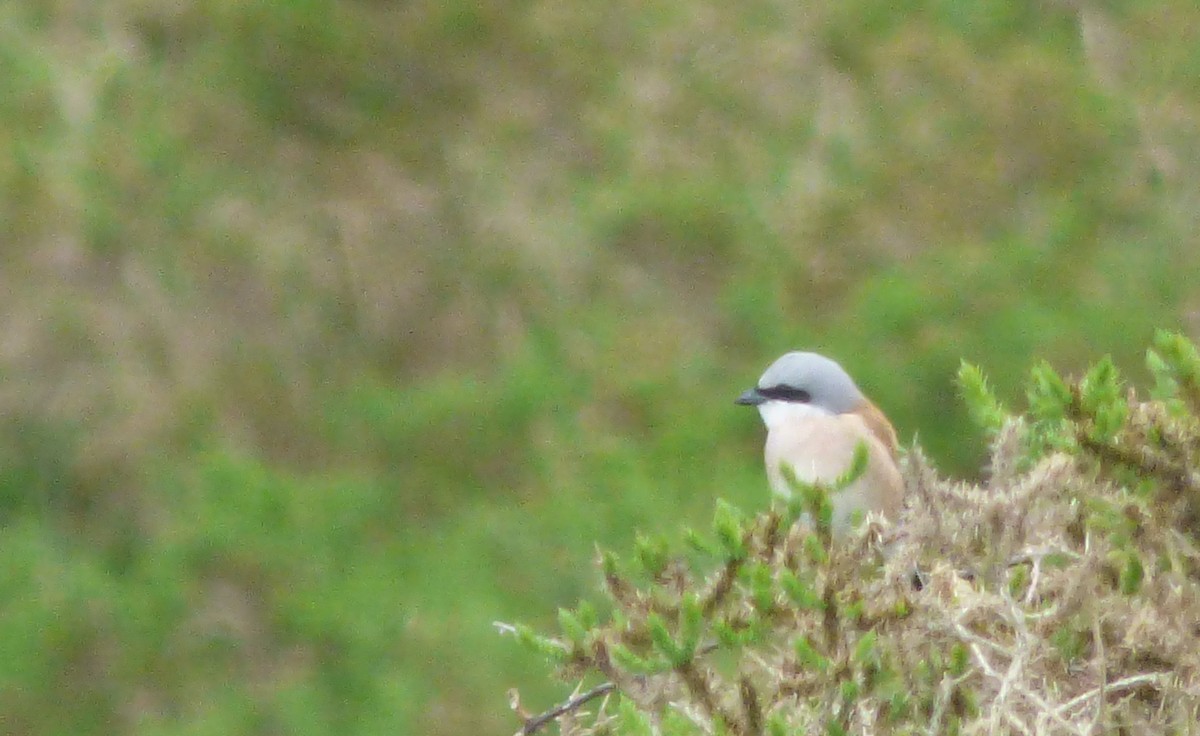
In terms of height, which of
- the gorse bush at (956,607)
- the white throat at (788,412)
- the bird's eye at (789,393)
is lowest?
the white throat at (788,412)

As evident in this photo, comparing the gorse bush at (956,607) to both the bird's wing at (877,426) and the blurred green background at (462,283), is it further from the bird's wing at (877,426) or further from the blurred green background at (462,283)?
the blurred green background at (462,283)

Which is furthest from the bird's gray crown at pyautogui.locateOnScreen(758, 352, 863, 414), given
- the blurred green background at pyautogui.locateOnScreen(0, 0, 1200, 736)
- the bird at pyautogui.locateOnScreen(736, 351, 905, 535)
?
the blurred green background at pyautogui.locateOnScreen(0, 0, 1200, 736)

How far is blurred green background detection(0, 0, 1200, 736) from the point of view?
740cm

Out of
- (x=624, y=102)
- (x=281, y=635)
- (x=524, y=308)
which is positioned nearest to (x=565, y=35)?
(x=624, y=102)

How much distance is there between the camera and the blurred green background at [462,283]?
740 centimetres

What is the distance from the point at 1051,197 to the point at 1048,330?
98 centimetres

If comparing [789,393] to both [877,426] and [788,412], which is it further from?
[877,426]

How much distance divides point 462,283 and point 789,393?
424cm

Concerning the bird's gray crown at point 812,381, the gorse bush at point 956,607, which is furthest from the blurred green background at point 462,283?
the gorse bush at point 956,607

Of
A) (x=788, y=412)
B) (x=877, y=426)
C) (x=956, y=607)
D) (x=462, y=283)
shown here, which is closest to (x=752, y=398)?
(x=788, y=412)

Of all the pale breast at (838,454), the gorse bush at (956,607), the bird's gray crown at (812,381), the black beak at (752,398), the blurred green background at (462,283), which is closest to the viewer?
the gorse bush at (956,607)

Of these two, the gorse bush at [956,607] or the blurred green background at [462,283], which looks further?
the blurred green background at [462,283]

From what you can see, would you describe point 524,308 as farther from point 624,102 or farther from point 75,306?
point 75,306

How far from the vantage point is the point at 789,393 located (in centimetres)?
434
